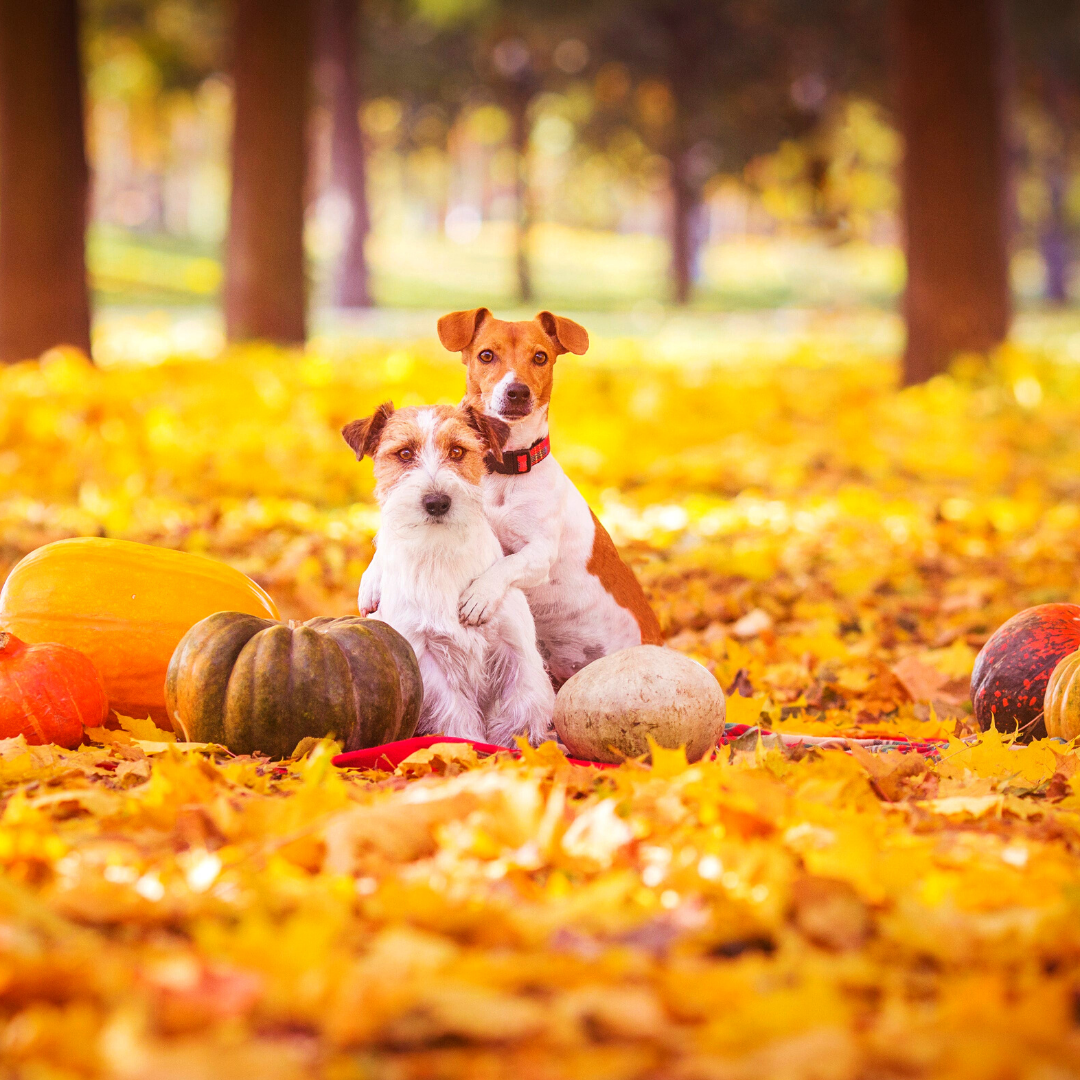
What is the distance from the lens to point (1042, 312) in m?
36.7

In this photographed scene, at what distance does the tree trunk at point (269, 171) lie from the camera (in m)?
13.4

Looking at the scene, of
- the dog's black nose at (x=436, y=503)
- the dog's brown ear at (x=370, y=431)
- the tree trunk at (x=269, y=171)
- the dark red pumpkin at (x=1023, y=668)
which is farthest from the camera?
the tree trunk at (x=269, y=171)

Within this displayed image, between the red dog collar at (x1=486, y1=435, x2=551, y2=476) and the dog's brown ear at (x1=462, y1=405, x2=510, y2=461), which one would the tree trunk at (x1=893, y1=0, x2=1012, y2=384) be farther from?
the dog's brown ear at (x1=462, y1=405, x2=510, y2=461)

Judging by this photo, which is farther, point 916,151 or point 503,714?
point 916,151

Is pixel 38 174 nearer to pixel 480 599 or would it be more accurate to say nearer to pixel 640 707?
pixel 480 599

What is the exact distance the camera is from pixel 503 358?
3.49m

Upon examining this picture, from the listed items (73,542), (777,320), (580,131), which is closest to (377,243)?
(580,131)

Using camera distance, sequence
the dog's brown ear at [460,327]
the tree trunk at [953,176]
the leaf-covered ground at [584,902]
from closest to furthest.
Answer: the leaf-covered ground at [584,902]
the dog's brown ear at [460,327]
the tree trunk at [953,176]

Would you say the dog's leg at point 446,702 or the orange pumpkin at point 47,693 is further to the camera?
the dog's leg at point 446,702

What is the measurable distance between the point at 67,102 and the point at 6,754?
31.6 feet

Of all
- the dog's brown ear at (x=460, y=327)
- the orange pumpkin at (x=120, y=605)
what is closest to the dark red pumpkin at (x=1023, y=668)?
the dog's brown ear at (x=460, y=327)

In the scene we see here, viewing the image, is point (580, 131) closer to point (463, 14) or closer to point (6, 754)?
point (463, 14)

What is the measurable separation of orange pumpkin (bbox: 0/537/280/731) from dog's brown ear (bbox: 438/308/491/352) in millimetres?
1162

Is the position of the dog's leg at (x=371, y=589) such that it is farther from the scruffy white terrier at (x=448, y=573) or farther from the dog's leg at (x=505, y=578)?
the dog's leg at (x=505, y=578)
